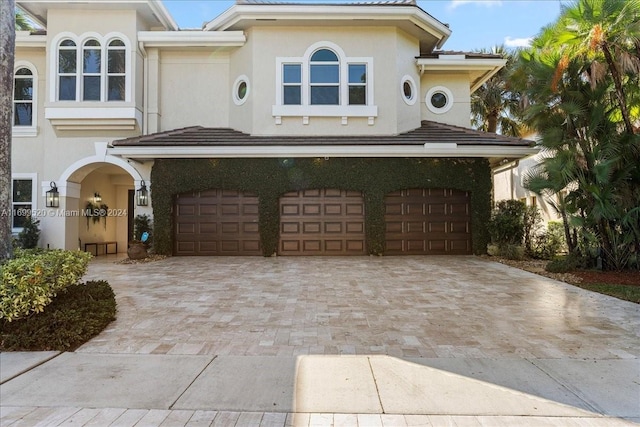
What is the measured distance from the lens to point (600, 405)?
10.1ft

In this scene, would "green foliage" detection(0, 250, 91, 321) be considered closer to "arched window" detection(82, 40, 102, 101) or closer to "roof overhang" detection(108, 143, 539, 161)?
"roof overhang" detection(108, 143, 539, 161)

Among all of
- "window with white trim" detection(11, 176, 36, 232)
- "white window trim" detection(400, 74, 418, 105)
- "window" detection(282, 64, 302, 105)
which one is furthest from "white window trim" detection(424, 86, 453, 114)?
"window with white trim" detection(11, 176, 36, 232)

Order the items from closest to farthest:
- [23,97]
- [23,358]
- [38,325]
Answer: [23,358]
[38,325]
[23,97]

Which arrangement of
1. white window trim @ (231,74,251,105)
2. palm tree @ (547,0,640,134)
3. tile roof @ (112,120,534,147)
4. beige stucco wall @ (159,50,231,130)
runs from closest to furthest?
palm tree @ (547,0,640,134) → tile roof @ (112,120,534,147) → white window trim @ (231,74,251,105) → beige stucco wall @ (159,50,231,130)

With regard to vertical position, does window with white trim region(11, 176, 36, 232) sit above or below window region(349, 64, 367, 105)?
below

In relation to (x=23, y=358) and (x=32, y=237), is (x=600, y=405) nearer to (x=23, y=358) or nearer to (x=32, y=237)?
(x=23, y=358)

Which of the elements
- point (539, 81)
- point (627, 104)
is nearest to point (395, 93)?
point (539, 81)

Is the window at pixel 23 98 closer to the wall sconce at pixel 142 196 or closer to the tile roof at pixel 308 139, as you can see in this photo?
the tile roof at pixel 308 139

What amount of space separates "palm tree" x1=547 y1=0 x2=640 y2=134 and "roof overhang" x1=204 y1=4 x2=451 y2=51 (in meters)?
4.74

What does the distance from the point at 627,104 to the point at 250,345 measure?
10.7 metres

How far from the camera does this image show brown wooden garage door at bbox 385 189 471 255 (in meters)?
12.7

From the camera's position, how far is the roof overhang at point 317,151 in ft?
38.9

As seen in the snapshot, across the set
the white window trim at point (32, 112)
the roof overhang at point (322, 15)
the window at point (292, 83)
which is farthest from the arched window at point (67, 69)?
the window at point (292, 83)

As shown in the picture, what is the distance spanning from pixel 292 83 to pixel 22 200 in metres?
10.2
